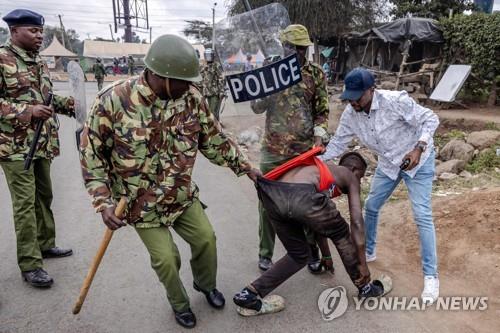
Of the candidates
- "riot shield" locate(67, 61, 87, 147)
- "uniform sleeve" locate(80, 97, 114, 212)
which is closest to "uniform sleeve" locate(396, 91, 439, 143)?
"uniform sleeve" locate(80, 97, 114, 212)

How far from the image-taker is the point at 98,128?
2352 mm

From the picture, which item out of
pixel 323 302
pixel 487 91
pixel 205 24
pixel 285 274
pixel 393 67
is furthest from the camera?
pixel 205 24

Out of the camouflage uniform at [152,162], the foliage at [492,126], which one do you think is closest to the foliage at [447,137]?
the foliage at [492,126]

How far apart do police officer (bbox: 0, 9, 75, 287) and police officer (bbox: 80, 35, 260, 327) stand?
0.86m

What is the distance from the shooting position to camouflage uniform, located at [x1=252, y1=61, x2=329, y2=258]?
329 cm

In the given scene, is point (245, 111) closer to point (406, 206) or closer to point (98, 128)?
point (98, 128)

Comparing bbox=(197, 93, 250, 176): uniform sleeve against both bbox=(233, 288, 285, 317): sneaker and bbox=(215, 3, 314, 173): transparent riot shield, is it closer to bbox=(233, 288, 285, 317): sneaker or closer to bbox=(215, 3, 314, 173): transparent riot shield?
bbox=(215, 3, 314, 173): transparent riot shield

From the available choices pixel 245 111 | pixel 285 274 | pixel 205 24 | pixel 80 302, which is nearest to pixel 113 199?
pixel 80 302

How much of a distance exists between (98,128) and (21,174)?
3.73ft

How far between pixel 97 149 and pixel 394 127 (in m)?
2.05

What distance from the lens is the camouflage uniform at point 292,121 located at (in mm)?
3285

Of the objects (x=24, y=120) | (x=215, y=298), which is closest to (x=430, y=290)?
(x=215, y=298)

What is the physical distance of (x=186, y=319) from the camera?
106 inches

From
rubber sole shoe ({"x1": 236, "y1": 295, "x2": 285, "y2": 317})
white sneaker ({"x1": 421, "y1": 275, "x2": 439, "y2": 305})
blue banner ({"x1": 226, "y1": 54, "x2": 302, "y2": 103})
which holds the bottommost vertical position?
rubber sole shoe ({"x1": 236, "y1": 295, "x2": 285, "y2": 317})
